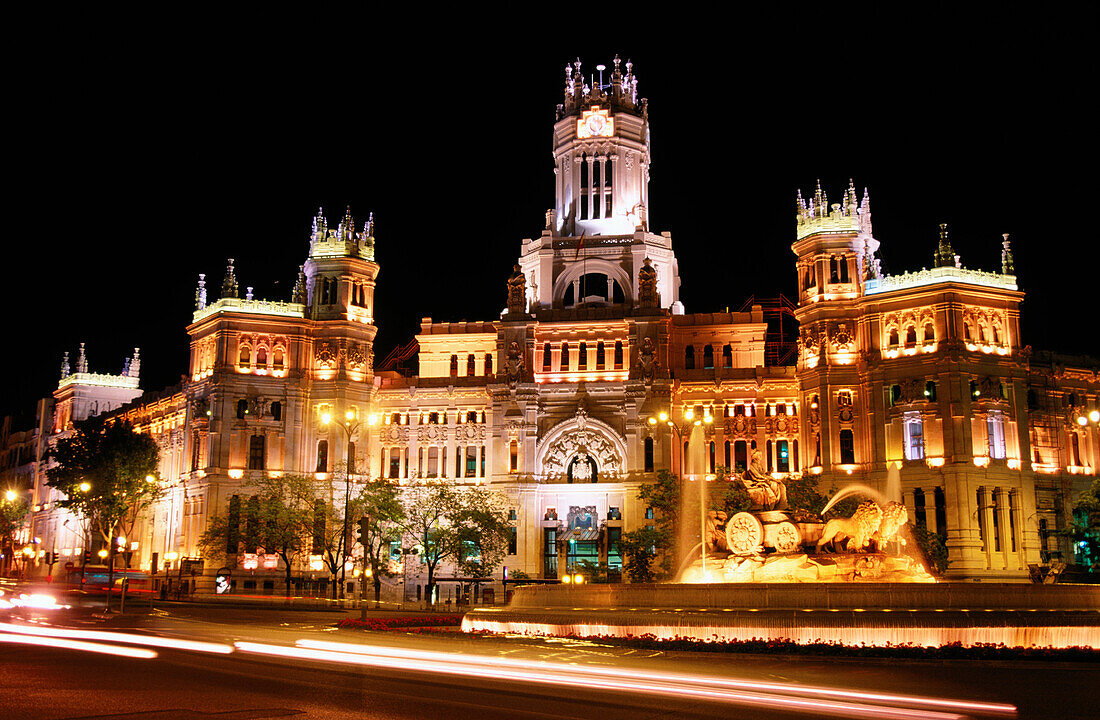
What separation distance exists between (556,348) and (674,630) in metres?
63.1

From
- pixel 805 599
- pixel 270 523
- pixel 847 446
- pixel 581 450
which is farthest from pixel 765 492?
pixel 581 450

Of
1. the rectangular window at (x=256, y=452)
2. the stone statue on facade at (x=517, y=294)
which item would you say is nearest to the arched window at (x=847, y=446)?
the stone statue on facade at (x=517, y=294)

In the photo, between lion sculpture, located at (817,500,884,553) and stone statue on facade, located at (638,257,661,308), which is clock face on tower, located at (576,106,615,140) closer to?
stone statue on facade, located at (638,257,661,308)

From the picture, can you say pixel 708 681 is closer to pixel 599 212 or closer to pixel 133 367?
pixel 599 212

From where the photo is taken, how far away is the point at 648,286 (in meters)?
96.1

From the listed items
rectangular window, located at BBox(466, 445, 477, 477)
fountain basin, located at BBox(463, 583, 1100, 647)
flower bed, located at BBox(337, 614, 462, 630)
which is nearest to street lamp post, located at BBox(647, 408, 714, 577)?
fountain basin, located at BBox(463, 583, 1100, 647)

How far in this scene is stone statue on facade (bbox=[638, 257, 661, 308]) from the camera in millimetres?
95681

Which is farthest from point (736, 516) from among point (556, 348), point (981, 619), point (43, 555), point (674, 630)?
point (43, 555)

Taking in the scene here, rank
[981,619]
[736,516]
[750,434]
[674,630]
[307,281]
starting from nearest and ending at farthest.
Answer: [981,619]
[674,630]
[736,516]
[750,434]
[307,281]

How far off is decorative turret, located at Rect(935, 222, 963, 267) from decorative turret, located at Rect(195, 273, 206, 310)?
65.6 meters

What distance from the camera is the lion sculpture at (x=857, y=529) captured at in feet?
130

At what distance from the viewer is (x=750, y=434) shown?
306 feet

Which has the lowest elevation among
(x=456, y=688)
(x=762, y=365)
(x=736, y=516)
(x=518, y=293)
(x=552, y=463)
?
(x=456, y=688)

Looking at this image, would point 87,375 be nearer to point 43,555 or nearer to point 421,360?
point 43,555
